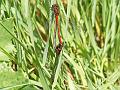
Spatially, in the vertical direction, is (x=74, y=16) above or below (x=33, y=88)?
above

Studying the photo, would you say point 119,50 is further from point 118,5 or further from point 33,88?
point 33,88

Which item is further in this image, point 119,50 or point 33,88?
point 119,50

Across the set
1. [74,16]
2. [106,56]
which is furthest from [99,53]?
[74,16]

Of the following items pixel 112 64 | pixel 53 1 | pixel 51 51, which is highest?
pixel 53 1

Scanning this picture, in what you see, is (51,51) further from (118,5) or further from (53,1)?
(118,5)

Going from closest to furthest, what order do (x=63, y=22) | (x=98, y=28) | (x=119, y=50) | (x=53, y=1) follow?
(x=53, y=1)
(x=63, y=22)
(x=119, y=50)
(x=98, y=28)

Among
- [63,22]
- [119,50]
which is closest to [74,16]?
[63,22]

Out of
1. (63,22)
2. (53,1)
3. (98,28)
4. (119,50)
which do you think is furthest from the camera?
(98,28)
